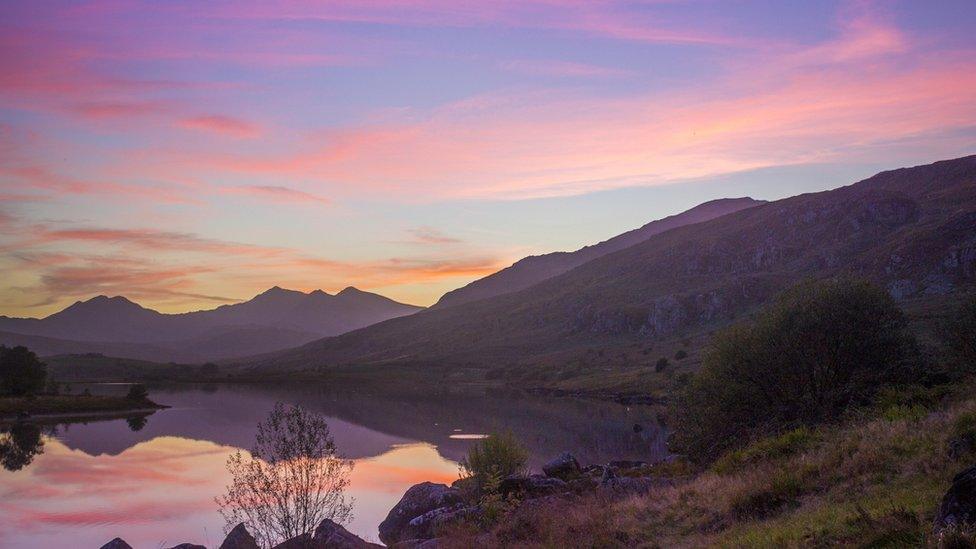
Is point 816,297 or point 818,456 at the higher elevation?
point 816,297

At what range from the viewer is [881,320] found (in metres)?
34.5

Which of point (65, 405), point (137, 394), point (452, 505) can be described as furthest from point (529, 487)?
point (137, 394)

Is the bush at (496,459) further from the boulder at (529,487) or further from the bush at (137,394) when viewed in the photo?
the bush at (137,394)

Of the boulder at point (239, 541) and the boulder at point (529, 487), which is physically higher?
the boulder at point (239, 541)

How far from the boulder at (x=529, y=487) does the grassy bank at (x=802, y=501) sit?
5.89 m

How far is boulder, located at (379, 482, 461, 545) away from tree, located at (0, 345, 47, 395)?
93041 millimetres

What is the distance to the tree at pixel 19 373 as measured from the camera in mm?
99312

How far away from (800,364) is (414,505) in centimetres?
2080

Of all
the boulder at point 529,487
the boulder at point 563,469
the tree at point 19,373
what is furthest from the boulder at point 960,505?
the tree at point 19,373

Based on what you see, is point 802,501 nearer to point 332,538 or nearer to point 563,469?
point 332,538

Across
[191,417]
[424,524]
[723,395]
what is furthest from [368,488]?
[191,417]

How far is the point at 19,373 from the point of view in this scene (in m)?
99.9

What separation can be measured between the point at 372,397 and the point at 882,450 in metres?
126

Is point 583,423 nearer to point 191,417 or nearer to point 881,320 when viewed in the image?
point 881,320
